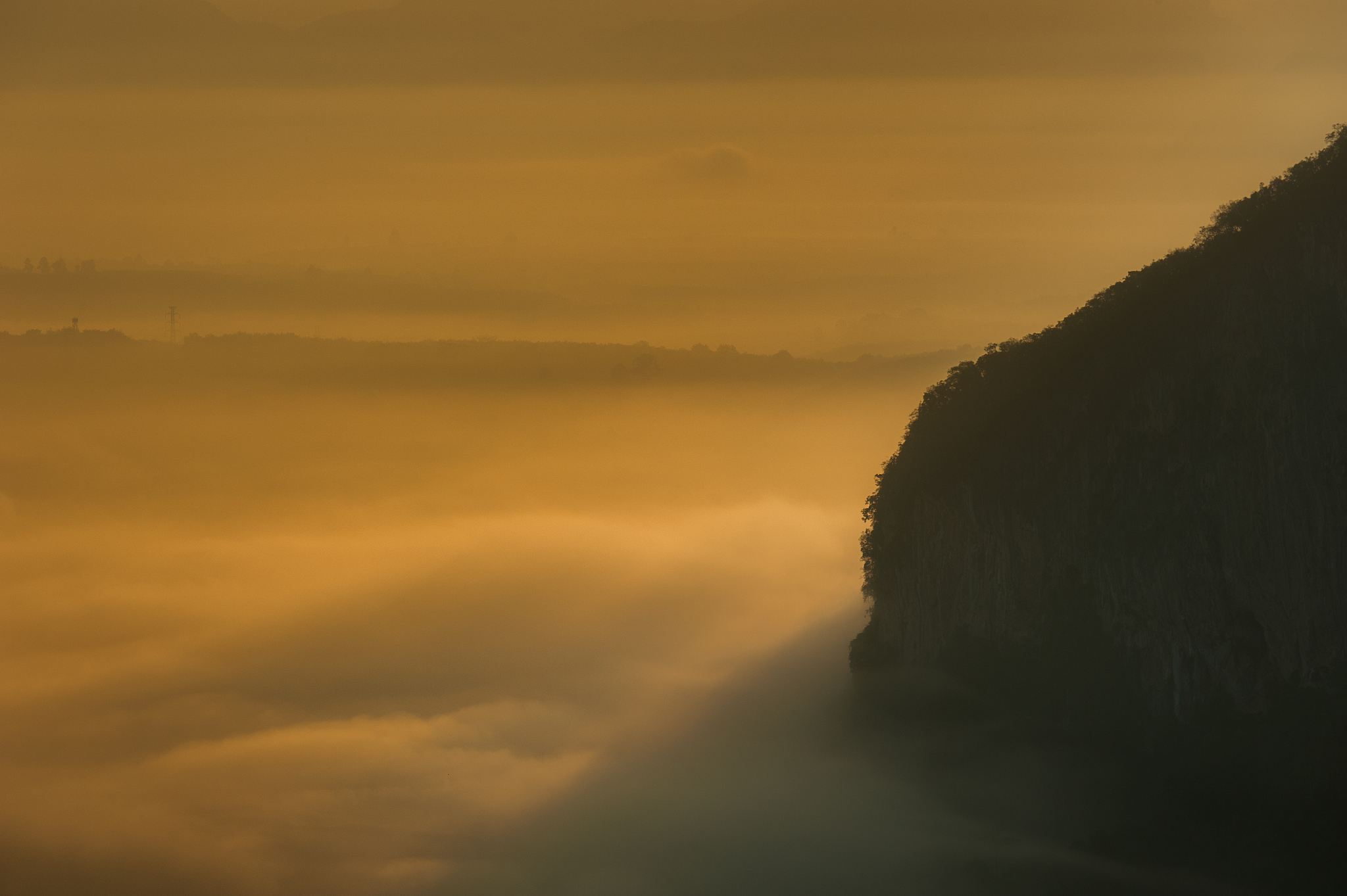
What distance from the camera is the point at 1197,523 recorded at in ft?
238

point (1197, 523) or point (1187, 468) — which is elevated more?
point (1187, 468)

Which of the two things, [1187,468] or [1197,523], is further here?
[1187,468]

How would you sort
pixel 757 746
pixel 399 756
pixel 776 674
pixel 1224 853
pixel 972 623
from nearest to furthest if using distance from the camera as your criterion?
pixel 1224 853
pixel 972 623
pixel 757 746
pixel 776 674
pixel 399 756

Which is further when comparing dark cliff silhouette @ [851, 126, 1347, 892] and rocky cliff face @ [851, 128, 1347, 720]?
Result: rocky cliff face @ [851, 128, 1347, 720]

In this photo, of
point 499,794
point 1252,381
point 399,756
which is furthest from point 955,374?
point 399,756

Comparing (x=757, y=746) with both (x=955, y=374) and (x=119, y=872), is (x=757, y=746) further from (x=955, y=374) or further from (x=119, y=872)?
(x=119, y=872)

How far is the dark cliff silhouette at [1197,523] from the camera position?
230 feet

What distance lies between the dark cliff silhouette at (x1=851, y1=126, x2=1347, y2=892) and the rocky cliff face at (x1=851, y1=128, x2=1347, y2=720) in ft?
0.38

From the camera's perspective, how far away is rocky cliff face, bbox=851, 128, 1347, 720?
70.2 m

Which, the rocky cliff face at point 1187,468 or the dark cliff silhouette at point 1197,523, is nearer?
the dark cliff silhouette at point 1197,523

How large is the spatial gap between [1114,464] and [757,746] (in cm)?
4310

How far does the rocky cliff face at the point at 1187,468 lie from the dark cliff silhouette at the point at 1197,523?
12cm

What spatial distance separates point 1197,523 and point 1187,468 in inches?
128

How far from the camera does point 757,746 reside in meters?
105
